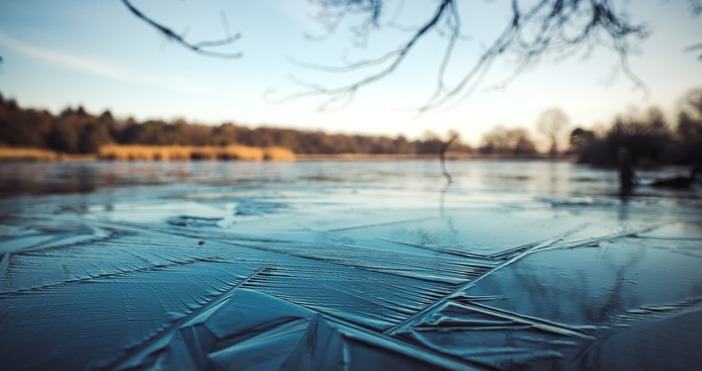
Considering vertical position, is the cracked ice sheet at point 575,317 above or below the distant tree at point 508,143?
below

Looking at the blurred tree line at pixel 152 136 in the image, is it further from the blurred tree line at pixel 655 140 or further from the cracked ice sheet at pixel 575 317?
the cracked ice sheet at pixel 575 317

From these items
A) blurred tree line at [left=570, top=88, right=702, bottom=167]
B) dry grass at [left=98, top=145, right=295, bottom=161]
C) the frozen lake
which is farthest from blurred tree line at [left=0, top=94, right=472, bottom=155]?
the frozen lake

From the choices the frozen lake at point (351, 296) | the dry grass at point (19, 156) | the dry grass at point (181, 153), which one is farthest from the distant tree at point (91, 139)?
the frozen lake at point (351, 296)

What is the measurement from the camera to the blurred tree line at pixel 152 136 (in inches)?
1518

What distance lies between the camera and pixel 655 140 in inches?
923

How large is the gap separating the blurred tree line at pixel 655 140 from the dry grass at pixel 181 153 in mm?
29837

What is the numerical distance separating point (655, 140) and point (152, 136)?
58.6 meters

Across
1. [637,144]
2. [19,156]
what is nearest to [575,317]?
[637,144]

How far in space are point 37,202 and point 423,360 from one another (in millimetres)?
6768

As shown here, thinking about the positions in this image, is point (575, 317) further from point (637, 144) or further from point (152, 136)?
point (152, 136)

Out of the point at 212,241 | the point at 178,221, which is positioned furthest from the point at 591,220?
the point at 178,221

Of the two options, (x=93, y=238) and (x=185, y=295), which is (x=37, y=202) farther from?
(x=185, y=295)

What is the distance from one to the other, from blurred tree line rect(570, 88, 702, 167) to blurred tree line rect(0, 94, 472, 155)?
125 ft

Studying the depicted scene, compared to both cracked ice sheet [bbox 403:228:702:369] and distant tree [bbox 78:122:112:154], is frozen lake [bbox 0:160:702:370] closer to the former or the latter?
cracked ice sheet [bbox 403:228:702:369]
